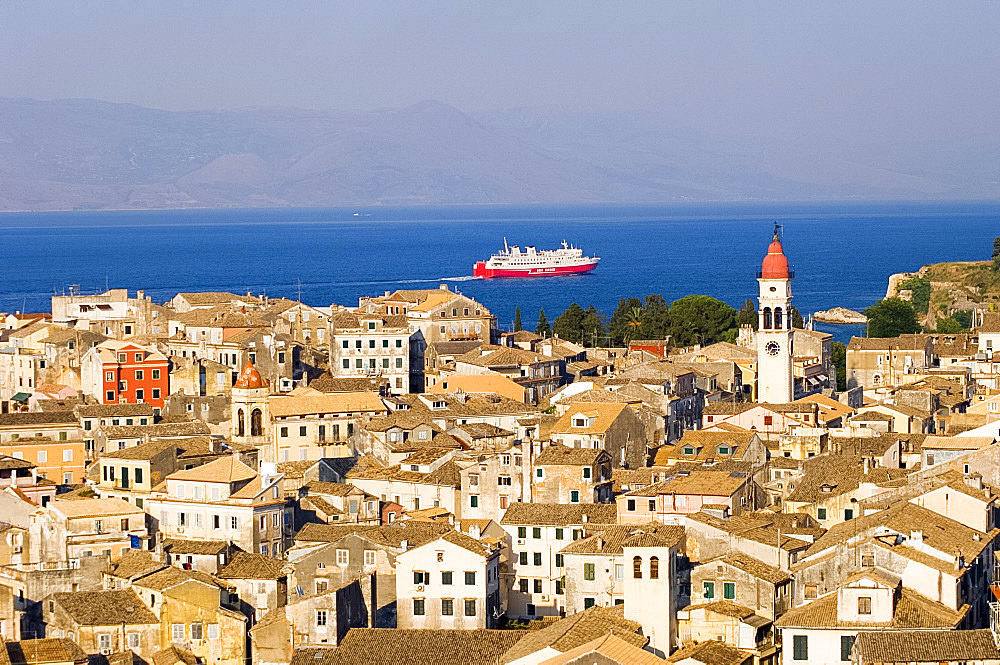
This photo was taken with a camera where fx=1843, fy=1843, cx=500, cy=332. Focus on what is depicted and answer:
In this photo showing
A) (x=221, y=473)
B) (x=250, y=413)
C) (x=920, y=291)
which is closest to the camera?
(x=221, y=473)

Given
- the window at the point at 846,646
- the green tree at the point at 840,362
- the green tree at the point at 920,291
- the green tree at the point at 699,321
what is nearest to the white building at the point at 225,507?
the window at the point at 846,646

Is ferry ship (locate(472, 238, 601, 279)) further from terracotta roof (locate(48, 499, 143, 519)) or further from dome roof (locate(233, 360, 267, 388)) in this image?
terracotta roof (locate(48, 499, 143, 519))

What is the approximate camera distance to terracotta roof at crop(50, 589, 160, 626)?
32.1m

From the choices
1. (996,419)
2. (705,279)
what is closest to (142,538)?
(996,419)

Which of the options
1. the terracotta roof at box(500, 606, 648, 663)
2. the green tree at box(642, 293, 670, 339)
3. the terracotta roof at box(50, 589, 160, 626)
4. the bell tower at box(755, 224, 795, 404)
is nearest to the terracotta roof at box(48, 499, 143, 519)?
the terracotta roof at box(50, 589, 160, 626)

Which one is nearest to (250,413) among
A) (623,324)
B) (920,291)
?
(623,324)

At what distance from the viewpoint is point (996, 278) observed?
102312 mm

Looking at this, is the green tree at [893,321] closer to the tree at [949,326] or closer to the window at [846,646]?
the tree at [949,326]

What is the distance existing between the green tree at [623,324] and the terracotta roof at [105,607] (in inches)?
1726

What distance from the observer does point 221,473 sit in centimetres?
3891

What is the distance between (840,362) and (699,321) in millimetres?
10185

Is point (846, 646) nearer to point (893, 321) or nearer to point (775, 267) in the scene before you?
point (775, 267)

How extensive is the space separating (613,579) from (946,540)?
600 centimetres

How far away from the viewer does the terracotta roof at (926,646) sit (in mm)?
24906
